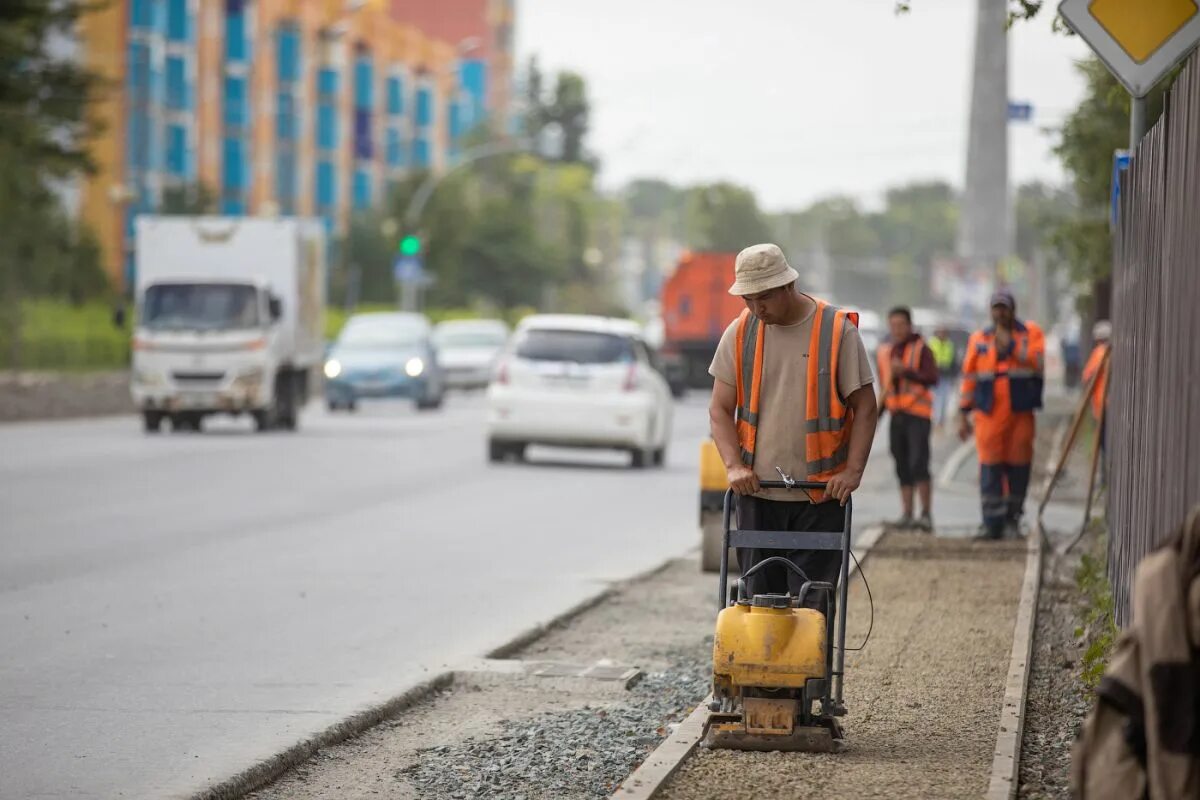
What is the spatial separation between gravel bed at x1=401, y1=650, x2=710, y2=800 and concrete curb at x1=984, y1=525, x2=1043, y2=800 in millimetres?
1240

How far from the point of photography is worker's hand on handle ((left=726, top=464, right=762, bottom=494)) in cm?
750

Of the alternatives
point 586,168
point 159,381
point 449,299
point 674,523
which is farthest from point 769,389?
point 586,168

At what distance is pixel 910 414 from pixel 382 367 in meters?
22.9

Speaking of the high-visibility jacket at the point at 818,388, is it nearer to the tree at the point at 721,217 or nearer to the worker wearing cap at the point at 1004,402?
the worker wearing cap at the point at 1004,402

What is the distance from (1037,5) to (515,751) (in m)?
4.97

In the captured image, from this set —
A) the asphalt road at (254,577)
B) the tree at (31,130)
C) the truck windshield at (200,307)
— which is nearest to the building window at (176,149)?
the tree at (31,130)

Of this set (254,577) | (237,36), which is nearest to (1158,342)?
(254,577)

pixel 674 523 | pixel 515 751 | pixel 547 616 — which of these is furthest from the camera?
pixel 674 523

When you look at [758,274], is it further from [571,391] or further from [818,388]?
[571,391]

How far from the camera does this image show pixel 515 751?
7945 mm

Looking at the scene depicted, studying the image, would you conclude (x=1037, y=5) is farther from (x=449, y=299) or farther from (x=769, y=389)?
(x=449, y=299)

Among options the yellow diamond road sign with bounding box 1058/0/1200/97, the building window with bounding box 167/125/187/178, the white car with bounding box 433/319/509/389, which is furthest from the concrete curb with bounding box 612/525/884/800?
the building window with bounding box 167/125/187/178

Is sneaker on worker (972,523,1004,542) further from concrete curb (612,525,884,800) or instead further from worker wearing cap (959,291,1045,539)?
concrete curb (612,525,884,800)

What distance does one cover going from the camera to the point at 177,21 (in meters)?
72.1
